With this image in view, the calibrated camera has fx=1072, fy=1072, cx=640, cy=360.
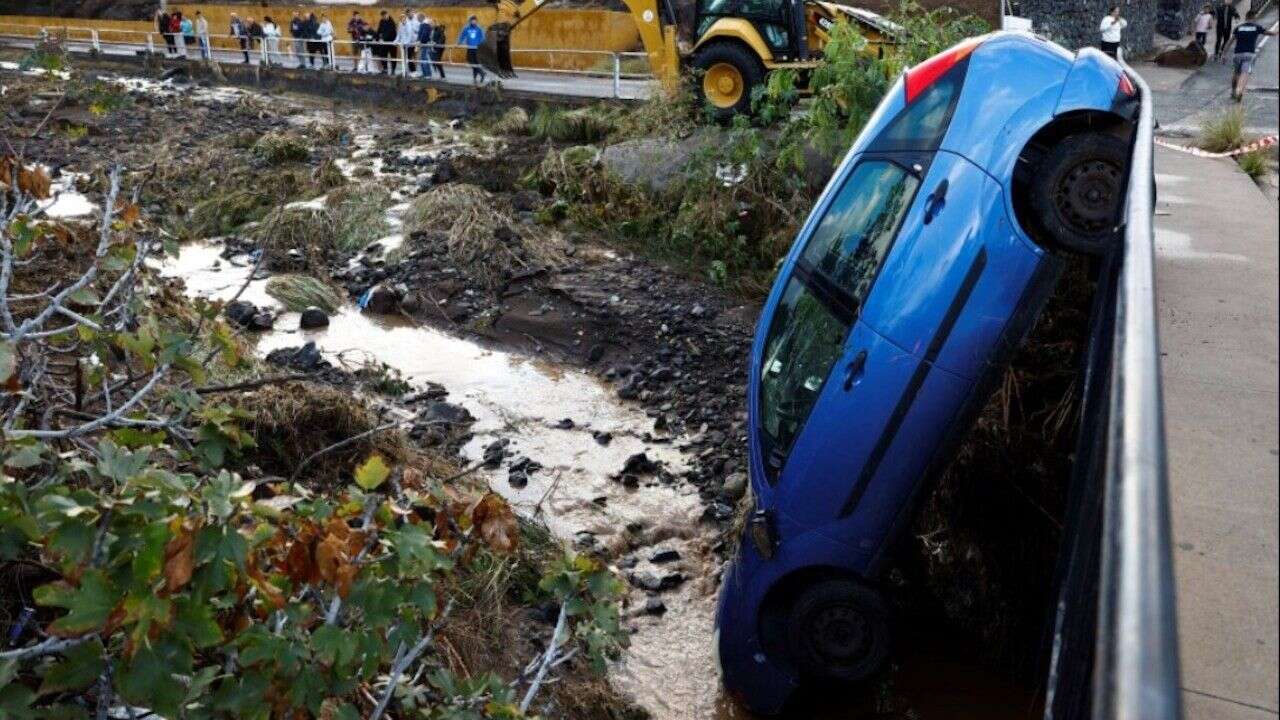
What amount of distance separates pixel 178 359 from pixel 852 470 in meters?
3.16

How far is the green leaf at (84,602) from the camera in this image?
7.95 ft

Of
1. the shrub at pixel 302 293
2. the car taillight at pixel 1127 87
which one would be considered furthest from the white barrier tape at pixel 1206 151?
the shrub at pixel 302 293

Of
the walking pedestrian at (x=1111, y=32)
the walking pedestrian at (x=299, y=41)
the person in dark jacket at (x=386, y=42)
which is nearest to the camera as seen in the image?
the walking pedestrian at (x=1111, y=32)

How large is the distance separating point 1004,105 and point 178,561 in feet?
14.4

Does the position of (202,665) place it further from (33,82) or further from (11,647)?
(33,82)

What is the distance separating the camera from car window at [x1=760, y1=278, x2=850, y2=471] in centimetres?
541

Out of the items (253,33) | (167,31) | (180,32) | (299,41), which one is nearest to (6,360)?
(299,41)

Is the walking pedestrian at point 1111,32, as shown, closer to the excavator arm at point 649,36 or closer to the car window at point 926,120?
the excavator arm at point 649,36

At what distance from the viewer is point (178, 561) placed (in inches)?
96.7

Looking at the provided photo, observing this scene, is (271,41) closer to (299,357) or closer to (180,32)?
(180,32)

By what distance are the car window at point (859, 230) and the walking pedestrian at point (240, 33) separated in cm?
3038

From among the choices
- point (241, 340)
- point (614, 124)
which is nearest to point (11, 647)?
point (241, 340)

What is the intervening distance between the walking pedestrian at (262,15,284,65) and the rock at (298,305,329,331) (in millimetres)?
22173

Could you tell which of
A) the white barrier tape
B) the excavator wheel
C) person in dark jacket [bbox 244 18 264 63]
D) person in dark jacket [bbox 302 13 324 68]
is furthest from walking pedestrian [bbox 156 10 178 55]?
the white barrier tape
